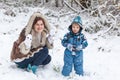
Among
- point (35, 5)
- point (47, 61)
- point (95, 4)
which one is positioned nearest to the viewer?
point (47, 61)

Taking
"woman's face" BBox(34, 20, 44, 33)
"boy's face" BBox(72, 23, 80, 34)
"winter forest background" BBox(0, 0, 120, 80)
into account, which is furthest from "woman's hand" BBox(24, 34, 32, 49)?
"boy's face" BBox(72, 23, 80, 34)

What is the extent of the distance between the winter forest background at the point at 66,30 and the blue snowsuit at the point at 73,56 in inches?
4.8

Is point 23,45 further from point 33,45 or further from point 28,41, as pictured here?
point 33,45

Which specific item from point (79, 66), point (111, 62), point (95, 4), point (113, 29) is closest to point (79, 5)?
point (95, 4)

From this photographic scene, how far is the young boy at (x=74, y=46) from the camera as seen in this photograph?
17.6 ft

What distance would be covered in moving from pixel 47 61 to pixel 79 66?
0.57m

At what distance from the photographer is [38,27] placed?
5395 mm

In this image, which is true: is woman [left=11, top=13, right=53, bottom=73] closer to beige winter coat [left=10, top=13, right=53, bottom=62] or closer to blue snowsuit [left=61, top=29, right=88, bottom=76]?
beige winter coat [left=10, top=13, right=53, bottom=62]

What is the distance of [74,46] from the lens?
5387 mm

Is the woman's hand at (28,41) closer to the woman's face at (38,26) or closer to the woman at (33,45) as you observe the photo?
the woman at (33,45)

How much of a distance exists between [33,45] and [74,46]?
2.08ft

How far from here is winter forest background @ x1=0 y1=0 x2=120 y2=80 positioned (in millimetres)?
5590

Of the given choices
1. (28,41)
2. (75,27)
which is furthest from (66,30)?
(28,41)

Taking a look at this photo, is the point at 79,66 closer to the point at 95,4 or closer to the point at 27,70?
the point at 27,70
